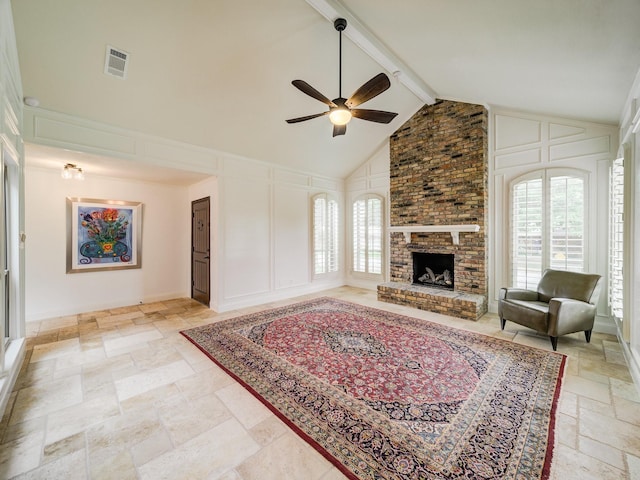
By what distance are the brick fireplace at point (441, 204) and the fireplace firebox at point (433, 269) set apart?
6 centimetres

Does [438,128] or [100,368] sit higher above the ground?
[438,128]

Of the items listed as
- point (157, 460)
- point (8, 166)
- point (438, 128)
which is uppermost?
point (438, 128)

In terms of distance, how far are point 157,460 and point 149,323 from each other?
10.0 ft

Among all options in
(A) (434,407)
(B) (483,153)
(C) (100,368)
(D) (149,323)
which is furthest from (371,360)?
(B) (483,153)

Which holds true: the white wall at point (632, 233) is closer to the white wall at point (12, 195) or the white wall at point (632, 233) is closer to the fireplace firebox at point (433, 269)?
the fireplace firebox at point (433, 269)

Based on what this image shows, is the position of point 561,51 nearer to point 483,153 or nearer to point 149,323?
point 483,153

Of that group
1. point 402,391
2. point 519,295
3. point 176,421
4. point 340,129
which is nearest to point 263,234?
point 340,129

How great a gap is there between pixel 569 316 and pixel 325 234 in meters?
4.62

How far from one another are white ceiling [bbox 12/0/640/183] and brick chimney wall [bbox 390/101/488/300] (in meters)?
0.61

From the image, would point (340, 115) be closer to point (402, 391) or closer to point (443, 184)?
point (402, 391)

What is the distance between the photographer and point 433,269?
19.2 feet

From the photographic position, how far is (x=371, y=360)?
307 centimetres

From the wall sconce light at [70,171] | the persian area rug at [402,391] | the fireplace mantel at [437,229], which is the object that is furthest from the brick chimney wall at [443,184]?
the wall sconce light at [70,171]

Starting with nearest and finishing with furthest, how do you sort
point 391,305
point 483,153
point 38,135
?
point 38,135
point 483,153
point 391,305
